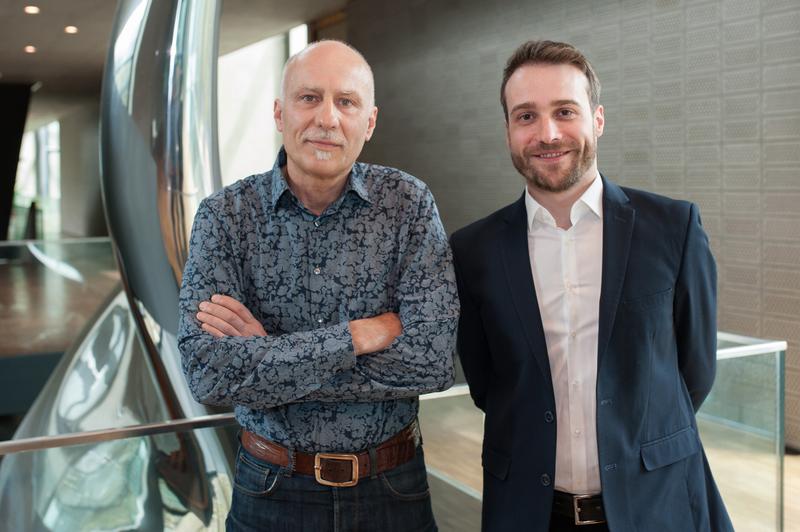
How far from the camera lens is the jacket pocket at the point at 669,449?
1410 millimetres

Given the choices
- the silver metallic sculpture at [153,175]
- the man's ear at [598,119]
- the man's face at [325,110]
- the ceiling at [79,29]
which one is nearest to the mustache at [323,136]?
the man's face at [325,110]

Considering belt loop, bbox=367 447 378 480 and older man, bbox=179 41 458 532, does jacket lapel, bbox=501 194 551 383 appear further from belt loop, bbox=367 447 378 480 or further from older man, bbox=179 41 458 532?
belt loop, bbox=367 447 378 480

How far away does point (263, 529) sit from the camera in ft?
4.66

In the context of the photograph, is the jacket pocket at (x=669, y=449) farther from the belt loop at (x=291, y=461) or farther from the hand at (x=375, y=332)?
the belt loop at (x=291, y=461)

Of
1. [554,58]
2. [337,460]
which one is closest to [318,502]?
[337,460]

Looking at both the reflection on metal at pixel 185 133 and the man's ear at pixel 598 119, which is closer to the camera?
the man's ear at pixel 598 119

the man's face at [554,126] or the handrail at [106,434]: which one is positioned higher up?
the man's face at [554,126]

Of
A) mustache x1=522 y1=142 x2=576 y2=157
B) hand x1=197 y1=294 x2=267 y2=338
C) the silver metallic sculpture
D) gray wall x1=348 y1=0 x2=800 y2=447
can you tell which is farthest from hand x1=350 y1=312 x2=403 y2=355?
gray wall x1=348 y1=0 x2=800 y2=447

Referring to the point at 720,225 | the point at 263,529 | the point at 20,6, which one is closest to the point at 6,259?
the point at 20,6

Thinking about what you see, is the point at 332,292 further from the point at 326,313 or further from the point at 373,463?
the point at 373,463

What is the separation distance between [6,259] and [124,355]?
586 cm

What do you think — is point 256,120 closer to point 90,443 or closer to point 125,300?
point 125,300

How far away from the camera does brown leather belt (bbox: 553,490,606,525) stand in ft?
4.62

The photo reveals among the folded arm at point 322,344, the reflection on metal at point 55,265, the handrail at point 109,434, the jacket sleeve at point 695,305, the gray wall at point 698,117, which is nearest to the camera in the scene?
the folded arm at point 322,344
